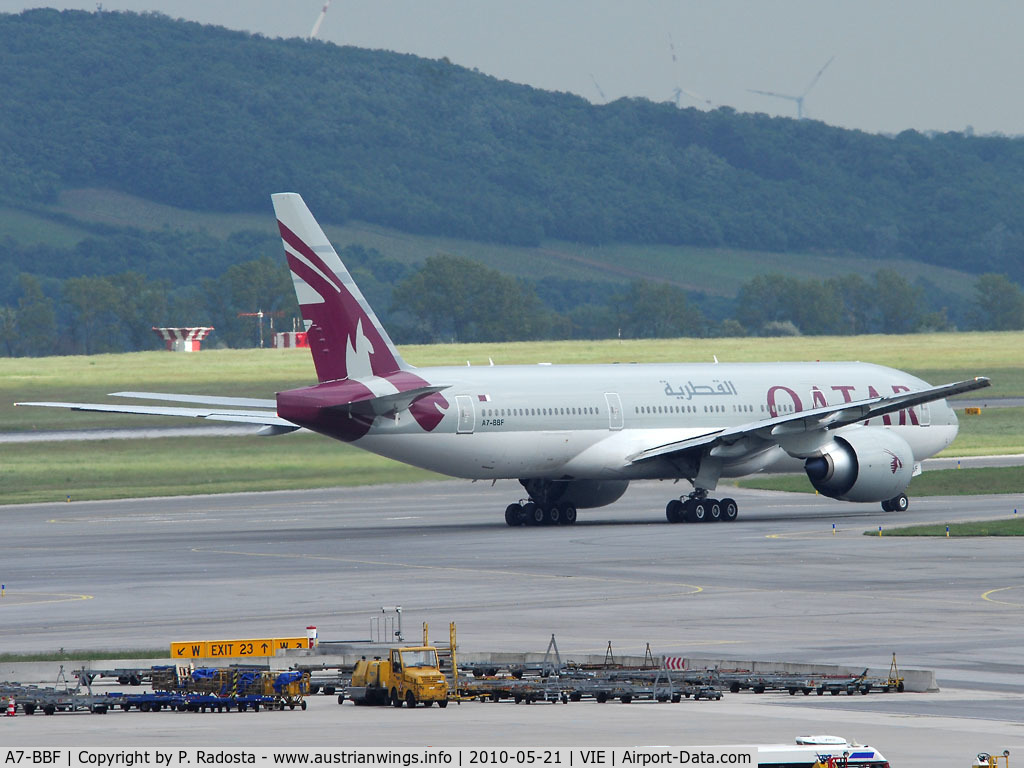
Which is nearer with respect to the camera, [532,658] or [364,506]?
[532,658]

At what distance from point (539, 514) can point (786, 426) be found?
8487 millimetres

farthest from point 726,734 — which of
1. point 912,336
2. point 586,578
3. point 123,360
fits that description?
point 912,336

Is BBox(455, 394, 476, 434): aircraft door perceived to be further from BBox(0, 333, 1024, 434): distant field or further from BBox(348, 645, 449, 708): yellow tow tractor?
BBox(0, 333, 1024, 434): distant field

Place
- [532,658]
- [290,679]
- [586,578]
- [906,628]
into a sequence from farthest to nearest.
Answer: [586,578], [906,628], [532,658], [290,679]

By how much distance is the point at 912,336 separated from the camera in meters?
189

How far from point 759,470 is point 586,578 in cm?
1760

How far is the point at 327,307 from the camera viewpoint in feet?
179

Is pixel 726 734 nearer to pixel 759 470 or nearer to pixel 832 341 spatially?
pixel 759 470

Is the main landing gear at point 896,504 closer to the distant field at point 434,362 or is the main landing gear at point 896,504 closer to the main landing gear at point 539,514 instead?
the main landing gear at point 539,514

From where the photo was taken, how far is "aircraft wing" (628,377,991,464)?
57.5m

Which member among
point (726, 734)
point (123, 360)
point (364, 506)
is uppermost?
point (123, 360)

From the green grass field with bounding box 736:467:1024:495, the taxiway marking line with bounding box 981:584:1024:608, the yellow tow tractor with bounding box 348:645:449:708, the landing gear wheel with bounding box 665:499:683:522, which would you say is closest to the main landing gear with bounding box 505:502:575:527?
the landing gear wheel with bounding box 665:499:683:522

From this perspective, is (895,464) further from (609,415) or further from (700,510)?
(609,415)

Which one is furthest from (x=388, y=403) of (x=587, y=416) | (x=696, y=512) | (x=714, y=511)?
(x=714, y=511)
